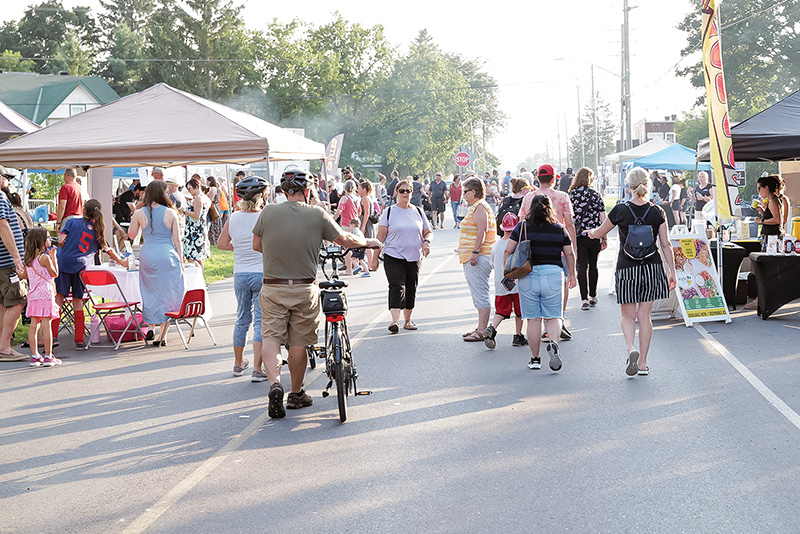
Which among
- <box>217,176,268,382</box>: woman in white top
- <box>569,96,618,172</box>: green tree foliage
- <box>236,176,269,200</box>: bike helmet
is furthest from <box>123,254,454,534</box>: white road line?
<box>569,96,618,172</box>: green tree foliage

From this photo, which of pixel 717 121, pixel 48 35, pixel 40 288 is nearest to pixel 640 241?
pixel 717 121

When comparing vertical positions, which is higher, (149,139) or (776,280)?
(149,139)

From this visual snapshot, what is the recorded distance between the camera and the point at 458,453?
623 cm

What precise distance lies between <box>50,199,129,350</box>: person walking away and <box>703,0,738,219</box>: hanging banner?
27.9 feet

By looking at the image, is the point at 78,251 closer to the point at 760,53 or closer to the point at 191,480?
the point at 191,480

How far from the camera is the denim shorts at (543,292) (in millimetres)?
9195

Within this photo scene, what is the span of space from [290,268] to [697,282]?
7.04 meters

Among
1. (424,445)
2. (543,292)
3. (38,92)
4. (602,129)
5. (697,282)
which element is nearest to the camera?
(424,445)

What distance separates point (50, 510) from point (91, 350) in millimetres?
6347

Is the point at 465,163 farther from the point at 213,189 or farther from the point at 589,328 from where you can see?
the point at 589,328

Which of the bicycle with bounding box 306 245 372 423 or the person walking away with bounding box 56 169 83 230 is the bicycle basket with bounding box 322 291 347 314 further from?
the person walking away with bounding box 56 169 83 230

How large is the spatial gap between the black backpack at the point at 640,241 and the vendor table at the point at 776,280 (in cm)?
429

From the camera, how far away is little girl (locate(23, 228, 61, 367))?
10305mm

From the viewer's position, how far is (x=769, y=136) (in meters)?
13.9
